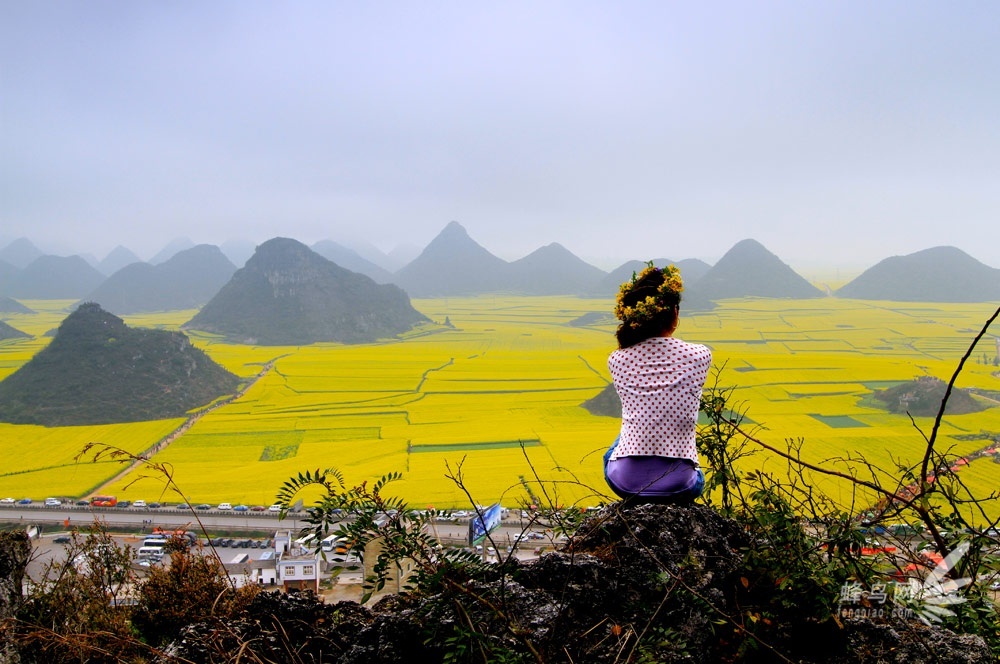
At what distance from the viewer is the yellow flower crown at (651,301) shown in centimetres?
209

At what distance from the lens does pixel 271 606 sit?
1.76 m

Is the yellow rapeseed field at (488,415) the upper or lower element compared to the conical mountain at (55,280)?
lower

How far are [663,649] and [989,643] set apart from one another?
875 millimetres

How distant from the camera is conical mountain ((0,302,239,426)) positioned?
110 ft

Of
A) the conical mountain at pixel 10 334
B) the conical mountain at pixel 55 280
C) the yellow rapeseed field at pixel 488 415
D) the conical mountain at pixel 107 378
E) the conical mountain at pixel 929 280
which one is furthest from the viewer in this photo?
the conical mountain at pixel 55 280

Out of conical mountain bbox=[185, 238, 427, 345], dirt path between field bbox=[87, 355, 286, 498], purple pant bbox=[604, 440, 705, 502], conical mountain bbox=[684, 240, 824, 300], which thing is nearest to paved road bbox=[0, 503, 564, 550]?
dirt path between field bbox=[87, 355, 286, 498]

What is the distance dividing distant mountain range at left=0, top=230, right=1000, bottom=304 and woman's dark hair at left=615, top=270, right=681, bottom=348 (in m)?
66.7

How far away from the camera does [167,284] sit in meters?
124

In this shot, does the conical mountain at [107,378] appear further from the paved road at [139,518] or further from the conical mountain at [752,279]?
the conical mountain at [752,279]

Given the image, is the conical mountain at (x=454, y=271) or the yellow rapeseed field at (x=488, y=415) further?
the conical mountain at (x=454, y=271)

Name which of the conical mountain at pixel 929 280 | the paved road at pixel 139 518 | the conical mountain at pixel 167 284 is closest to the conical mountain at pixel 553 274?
the conical mountain at pixel 929 280

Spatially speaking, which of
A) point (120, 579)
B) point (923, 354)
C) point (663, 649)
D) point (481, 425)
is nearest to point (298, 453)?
point (481, 425)

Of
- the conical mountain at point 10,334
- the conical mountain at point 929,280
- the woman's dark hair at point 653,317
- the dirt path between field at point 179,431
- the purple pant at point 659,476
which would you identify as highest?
the conical mountain at point 929,280

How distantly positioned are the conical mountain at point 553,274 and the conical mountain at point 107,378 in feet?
317
